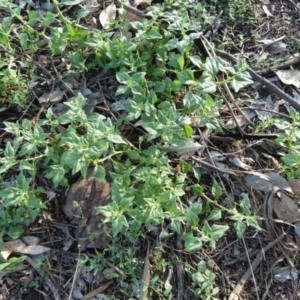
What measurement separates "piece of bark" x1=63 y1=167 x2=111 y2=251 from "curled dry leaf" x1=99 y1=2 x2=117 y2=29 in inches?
34.1

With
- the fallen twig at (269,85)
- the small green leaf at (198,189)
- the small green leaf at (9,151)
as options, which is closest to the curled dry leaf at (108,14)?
the fallen twig at (269,85)

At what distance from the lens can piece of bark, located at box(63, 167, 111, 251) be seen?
2.25 metres

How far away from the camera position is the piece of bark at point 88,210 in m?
2.25

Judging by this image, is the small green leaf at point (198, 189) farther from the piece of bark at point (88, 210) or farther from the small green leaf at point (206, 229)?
the piece of bark at point (88, 210)

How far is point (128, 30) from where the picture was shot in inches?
103

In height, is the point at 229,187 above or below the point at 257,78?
below

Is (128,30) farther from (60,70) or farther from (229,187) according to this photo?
(229,187)

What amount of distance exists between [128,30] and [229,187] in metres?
1.00

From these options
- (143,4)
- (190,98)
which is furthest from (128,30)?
(190,98)

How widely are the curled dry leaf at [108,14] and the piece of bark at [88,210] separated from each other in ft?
2.85

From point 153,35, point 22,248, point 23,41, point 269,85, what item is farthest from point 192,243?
point 23,41

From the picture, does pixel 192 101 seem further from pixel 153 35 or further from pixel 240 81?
pixel 153 35

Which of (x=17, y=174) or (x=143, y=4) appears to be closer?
(x=17, y=174)

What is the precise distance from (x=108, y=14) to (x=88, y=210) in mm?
1119
